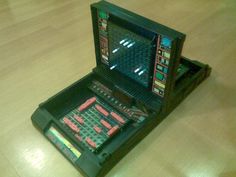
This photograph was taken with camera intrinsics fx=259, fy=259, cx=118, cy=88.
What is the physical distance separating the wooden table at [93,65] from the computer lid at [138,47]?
15cm

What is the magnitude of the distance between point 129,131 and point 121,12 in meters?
0.31

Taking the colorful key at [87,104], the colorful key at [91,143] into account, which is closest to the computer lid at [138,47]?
the colorful key at [87,104]

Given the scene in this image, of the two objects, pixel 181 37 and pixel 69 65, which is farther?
pixel 69 65

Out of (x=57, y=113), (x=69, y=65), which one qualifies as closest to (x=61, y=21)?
(x=69, y=65)

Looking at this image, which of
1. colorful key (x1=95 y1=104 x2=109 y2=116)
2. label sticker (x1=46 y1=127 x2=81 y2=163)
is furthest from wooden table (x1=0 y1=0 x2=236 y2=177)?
colorful key (x1=95 y1=104 x2=109 y2=116)

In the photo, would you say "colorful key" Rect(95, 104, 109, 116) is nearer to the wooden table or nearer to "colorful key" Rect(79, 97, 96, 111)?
"colorful key" Rect(79, 97, 96, 111)

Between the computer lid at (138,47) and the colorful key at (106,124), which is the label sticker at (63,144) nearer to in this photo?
the colorful key at (106,124)

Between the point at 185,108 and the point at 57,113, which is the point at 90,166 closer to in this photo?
the point at 57,113

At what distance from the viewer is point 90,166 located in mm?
605

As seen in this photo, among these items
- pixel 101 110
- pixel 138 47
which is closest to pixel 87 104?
pixel 101 110

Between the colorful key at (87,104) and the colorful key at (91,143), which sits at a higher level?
the colorful key at (87,104)

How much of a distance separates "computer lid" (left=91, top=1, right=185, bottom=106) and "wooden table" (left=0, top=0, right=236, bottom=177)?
0.49ft

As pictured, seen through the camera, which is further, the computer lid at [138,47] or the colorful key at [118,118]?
the colorful key at [118,118]

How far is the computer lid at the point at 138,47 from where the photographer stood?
60 cm
